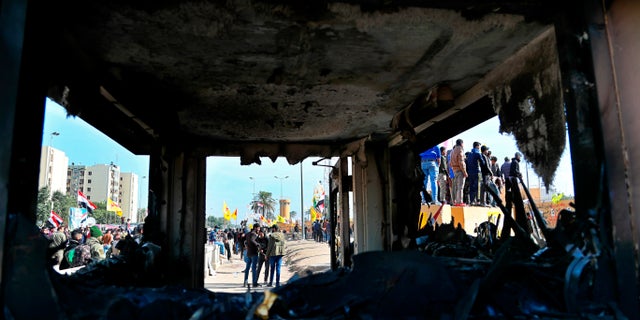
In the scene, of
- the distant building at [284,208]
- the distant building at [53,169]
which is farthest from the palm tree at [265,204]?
the distant building at [53,169]

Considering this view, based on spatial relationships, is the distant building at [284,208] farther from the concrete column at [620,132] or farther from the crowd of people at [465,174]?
the concrete column at [620,132]

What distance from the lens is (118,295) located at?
8.87 ft

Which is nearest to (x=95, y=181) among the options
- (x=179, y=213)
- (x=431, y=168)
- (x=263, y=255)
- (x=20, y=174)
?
(x=263, y=255)

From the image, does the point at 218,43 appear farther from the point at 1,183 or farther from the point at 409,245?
the point at 409,245

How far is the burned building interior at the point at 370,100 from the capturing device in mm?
2516

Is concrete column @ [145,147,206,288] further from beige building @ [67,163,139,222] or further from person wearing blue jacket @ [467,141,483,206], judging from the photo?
beige building @ [67,163,139,222]

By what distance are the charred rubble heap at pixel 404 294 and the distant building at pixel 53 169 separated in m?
87.9

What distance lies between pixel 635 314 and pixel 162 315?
2.85m

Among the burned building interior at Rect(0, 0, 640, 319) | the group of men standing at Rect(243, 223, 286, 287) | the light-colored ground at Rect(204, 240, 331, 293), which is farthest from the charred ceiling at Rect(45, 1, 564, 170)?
the group of men standing at Rect(243, 223, 286, 287)

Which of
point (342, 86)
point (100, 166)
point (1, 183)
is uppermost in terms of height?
point (100, 166)

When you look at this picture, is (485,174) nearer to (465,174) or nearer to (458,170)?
(465,174)

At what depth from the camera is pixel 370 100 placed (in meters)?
5.54

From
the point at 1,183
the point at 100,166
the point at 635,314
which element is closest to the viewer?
the point at 1,183

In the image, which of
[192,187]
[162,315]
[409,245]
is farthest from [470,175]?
[162,315]
